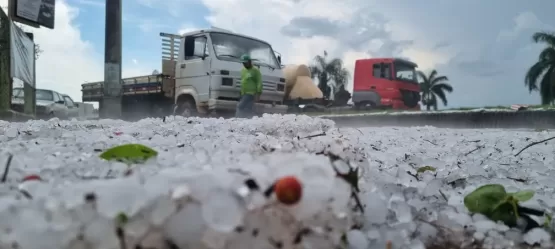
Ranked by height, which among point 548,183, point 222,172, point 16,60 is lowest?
point 548,183

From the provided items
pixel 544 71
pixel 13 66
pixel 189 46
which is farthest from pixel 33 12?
pixel 544 71

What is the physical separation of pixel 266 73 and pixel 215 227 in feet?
26.3

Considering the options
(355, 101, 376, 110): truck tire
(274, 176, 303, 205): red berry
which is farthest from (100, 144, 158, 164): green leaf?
(355, 101, 376, 110): truck tire

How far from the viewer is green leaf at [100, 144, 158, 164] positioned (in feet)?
2.79

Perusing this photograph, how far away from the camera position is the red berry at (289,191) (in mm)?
500

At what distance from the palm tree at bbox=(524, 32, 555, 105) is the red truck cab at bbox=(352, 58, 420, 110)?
67.6 ft

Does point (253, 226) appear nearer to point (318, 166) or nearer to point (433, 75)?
point (318, 166)

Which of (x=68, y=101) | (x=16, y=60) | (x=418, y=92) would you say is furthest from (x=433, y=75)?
(x=16, y=60)

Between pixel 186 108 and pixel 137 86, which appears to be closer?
pixel 186 108

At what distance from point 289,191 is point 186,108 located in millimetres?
8388

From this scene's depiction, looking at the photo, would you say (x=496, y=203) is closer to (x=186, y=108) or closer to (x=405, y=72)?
(x=186, y=108)

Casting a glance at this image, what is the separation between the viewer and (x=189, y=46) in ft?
26.7

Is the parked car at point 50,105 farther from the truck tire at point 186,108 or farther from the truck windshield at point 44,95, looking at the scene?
the truck tire at point 186,108

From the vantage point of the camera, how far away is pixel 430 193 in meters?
1.07
